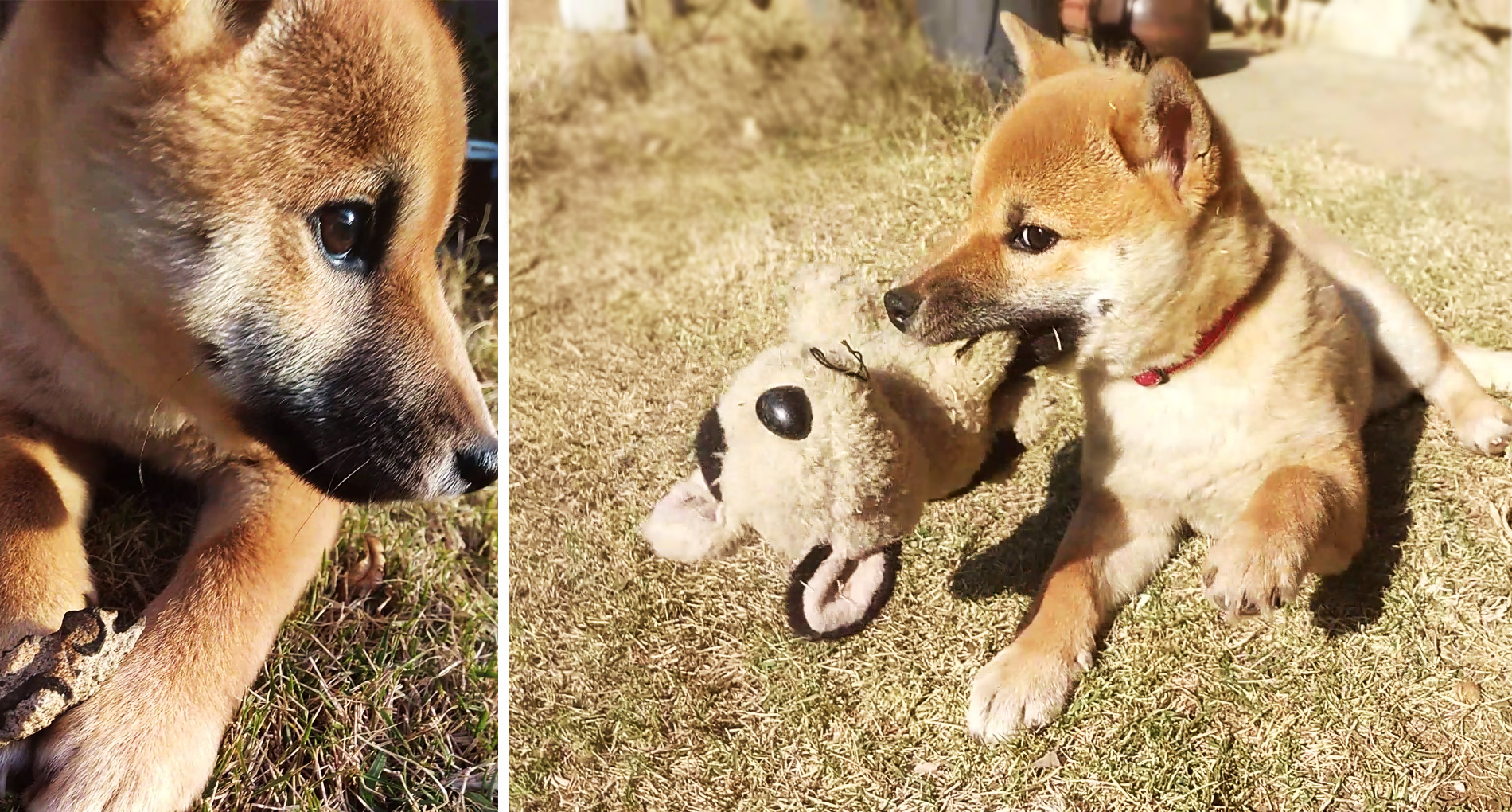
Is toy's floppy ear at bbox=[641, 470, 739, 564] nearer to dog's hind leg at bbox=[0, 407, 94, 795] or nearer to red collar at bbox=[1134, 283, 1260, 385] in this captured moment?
red collar at bbox=[1134, 283, 1260, 385]

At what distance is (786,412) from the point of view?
161 cm

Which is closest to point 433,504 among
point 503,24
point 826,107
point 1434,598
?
point 503,24

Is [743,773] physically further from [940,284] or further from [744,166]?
[744,166]

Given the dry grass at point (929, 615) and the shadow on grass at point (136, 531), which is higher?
the shadow on grass at point (136, 531)

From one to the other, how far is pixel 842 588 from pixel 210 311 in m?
0.99

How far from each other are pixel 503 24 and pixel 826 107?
2.60 feet

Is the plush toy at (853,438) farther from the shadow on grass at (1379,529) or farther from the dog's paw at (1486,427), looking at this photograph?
the dog's paw at (1486,427)

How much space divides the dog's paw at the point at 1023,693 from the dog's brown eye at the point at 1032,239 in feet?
1.98

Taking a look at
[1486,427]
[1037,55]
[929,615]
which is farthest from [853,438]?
[1486,427]

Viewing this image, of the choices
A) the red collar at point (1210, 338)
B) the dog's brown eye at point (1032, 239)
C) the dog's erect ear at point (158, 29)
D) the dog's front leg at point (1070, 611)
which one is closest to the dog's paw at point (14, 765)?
the dog's erect ear at point (158, 29)

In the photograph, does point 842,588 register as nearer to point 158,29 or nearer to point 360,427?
point 360,427

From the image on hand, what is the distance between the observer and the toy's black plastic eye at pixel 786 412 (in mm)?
1597

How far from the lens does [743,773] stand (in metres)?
1.70

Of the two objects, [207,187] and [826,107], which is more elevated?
[207,187]
